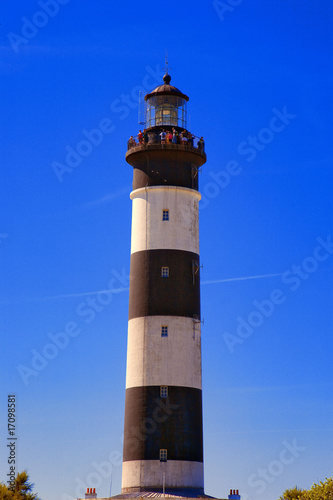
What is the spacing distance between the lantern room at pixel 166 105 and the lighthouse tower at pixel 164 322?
112 centimetres

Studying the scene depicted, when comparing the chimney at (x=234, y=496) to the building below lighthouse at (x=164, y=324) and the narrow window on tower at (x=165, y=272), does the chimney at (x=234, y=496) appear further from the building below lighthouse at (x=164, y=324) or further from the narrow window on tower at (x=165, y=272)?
the narrow window on tower at (x=165, y=272)

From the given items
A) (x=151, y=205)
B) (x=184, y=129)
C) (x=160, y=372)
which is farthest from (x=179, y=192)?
(x=160, y=372)

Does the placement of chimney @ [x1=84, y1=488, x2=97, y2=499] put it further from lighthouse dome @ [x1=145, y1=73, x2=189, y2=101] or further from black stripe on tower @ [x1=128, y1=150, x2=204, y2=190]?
lighthouse dome @ [x1=145, y1=73, x2=189, y2=101]

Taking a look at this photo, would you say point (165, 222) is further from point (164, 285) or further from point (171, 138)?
point (171, 138)

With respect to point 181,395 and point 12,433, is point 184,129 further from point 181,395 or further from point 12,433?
point 12,433

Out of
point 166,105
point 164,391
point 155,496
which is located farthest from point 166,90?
point 155,496

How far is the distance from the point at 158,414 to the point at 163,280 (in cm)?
673

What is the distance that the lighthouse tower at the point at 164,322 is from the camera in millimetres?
42750

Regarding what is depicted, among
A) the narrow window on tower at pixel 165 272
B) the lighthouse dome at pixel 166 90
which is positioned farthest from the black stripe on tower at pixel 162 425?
the lighthouse dome at pixel 166 90

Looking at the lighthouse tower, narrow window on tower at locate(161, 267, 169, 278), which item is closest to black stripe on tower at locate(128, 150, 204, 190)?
the lighthouse tower

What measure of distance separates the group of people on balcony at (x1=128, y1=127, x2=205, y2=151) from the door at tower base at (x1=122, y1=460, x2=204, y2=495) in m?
16.6

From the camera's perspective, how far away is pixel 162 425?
42.9 m

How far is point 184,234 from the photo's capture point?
45.6 metres

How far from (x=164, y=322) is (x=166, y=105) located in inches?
507
